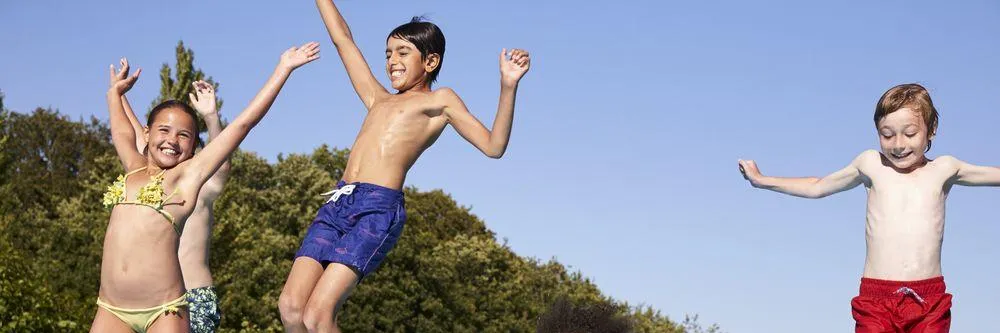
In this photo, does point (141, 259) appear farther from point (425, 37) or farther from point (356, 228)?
point (425, 37)

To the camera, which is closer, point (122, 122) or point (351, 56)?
point (122, 122)

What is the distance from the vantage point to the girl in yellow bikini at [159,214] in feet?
27.5

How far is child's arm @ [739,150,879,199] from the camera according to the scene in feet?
30.1

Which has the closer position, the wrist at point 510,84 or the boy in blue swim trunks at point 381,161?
the boy in blue swim trunks at point 381,161

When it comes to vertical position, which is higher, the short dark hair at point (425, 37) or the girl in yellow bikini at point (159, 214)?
the short dark hair at point (425, 37)

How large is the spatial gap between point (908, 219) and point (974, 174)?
54 cm

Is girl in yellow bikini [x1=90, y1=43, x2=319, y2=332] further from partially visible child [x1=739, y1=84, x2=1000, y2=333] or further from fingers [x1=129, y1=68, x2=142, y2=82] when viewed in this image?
partially visible child [x1=739, y1=84, x2=1000, y2=333]

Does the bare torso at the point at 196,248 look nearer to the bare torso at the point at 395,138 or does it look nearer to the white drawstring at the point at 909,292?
the bare torso at the point at 395,138

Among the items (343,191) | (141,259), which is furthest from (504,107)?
(141,259)

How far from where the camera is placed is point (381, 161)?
9.00 meters

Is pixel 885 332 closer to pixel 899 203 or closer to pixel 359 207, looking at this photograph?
pixel 899 203

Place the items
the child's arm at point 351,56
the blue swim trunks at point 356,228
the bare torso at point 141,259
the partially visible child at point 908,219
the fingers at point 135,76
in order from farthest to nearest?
the child's arm at point 351,56, the fingers at point 135,76, the partially visible child at point 908,219, the blue swim trunks at point 356,228, the bare torso at point 141,259

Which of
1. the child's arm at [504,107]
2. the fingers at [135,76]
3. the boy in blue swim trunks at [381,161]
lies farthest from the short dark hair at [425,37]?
the fingers at [135,76]

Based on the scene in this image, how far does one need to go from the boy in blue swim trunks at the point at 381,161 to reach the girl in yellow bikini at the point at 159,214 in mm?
750
